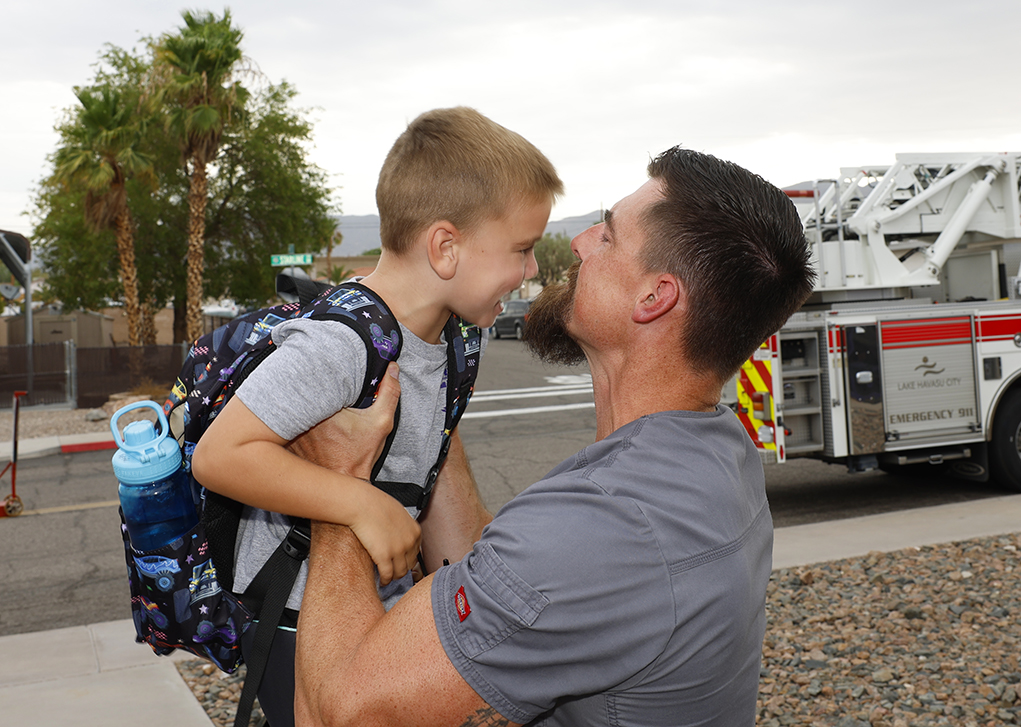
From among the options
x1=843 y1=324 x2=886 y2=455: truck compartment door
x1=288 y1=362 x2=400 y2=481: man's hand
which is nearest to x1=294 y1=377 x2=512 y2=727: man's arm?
x1=288 y1=362 x2=400 y2=481: man's hand

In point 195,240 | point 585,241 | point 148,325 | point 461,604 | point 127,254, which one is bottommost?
point 461,604

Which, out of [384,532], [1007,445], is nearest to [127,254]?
[1007,445]

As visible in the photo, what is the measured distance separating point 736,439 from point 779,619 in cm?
366

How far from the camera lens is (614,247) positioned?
1748mm

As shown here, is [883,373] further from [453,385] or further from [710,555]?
[710,555]

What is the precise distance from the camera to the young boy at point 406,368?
65.5 inches

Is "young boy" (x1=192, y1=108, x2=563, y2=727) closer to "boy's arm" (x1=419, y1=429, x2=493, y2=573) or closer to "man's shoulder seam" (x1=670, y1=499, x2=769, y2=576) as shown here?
"boy's arm" (x1=419, y1=429, x2=493, y2=573)

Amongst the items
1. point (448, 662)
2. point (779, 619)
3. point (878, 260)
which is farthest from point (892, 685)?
point (878, 260)

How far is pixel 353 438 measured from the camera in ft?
5.61

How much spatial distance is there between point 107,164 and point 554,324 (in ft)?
72.7

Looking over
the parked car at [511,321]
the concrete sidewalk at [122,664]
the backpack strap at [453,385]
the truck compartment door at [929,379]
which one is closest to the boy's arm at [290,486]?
the backpack strap at [453,385]

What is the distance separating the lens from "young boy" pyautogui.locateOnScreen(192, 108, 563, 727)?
1664 mm

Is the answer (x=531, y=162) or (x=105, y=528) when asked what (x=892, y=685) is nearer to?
(x=531, y=162)

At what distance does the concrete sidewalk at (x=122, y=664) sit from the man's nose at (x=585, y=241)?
322 cm
